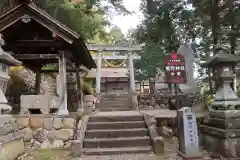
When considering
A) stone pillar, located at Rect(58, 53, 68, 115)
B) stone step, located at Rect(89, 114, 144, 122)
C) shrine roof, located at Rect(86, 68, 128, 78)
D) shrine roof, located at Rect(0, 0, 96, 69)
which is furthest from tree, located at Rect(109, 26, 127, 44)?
stone step, located at Rect(89, 114, 144, 122)

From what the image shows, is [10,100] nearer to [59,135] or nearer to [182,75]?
[59,135]

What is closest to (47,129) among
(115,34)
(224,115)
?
(224,115)

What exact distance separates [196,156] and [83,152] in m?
2.93

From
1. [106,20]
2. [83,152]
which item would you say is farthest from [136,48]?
[83,152]

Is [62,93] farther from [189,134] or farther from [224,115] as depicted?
[224,115]

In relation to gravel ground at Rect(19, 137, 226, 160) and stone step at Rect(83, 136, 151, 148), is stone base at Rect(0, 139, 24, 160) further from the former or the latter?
stone step at Rect(83, 136, 151, 148)

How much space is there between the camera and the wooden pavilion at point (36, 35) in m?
7.40

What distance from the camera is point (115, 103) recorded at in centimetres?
1367

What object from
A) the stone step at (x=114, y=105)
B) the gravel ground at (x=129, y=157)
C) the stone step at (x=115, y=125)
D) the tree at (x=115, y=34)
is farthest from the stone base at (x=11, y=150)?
the tree at (x=115, y=34)

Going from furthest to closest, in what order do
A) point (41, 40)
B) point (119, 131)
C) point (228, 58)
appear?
point (41, 40)
point (119, 131)
point (228, 58)

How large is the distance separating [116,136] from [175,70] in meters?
2.70

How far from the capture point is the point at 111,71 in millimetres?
23375

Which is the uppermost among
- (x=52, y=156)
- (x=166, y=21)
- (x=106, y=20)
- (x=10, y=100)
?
(x=106, y=20)

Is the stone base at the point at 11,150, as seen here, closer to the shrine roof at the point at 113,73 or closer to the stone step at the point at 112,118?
the stone step at the point at 112,118
